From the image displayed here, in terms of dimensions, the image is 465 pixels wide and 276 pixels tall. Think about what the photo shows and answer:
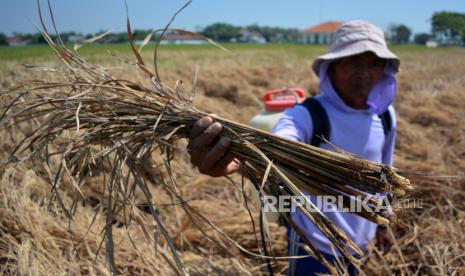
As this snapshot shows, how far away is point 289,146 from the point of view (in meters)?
0.93

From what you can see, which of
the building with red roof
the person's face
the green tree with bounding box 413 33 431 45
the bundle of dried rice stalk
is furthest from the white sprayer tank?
the building with red roof

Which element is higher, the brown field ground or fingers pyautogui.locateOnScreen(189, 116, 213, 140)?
fingers pyautogui.locateOnScreen(189, 116, 213, 140)

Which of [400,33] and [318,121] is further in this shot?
[400,33]

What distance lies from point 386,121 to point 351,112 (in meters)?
0.21

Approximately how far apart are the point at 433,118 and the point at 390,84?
3.86 m

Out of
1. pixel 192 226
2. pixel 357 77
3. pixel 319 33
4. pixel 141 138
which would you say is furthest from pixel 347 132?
pixel 319 33

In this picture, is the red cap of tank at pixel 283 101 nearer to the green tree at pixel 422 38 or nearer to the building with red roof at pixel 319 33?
the green tree at pixel 422 38

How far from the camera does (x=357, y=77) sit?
1.46m

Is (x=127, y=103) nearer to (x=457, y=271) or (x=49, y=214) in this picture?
(x=49, y=214)

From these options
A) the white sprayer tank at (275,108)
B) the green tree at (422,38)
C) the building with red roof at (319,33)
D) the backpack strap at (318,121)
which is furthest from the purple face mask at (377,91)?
the building with red roof at (319,33)

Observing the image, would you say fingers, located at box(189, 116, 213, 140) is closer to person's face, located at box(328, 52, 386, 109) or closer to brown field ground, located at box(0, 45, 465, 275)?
brown field ground, located at box(0, 45, 465, 275)

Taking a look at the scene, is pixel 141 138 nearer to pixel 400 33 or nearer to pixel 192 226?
pixel 192 226

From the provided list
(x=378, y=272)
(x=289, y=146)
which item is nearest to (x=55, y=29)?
(x=289, y=146)

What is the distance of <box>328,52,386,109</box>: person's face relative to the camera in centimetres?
145
